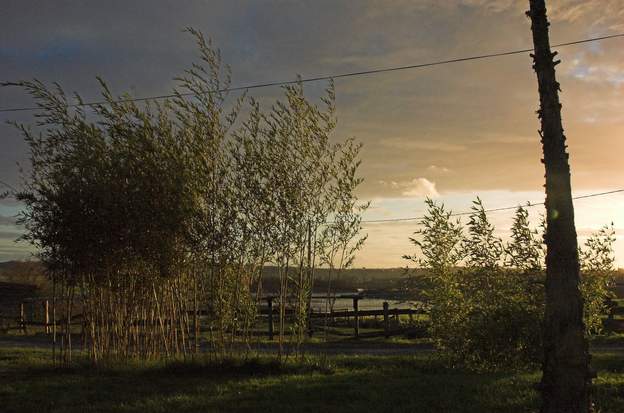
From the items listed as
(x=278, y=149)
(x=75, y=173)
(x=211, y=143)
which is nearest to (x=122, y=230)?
(x=75, y=173)

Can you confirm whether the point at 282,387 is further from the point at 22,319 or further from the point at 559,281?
the point at 22,319

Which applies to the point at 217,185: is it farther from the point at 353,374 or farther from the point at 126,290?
the point at 353,374

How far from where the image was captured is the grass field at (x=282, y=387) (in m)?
9.41

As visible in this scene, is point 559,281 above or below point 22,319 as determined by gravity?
above

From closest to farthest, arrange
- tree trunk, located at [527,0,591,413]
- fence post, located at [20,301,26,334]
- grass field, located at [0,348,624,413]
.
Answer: tree trunk, located at [527,0,591,413], grass field, located at [0,348,624,413], fence post, located at [20,301,26,334]

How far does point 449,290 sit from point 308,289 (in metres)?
3.05

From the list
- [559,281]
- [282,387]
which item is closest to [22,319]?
[282,387]

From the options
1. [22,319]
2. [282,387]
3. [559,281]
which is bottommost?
[282,387]

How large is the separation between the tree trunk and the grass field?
1655 millimetres

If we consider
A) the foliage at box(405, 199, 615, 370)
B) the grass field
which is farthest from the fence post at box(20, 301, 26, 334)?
the foliage at box(405, 199, 615, 370)

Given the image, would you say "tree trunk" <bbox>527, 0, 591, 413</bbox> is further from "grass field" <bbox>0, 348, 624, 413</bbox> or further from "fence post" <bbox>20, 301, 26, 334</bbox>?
"fence post" <bbox>20, 301, 26, 334</bbox>

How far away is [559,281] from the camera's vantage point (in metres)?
7.47

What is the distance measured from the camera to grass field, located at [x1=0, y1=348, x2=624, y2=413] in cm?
941

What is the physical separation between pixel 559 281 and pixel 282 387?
18.0 ft
